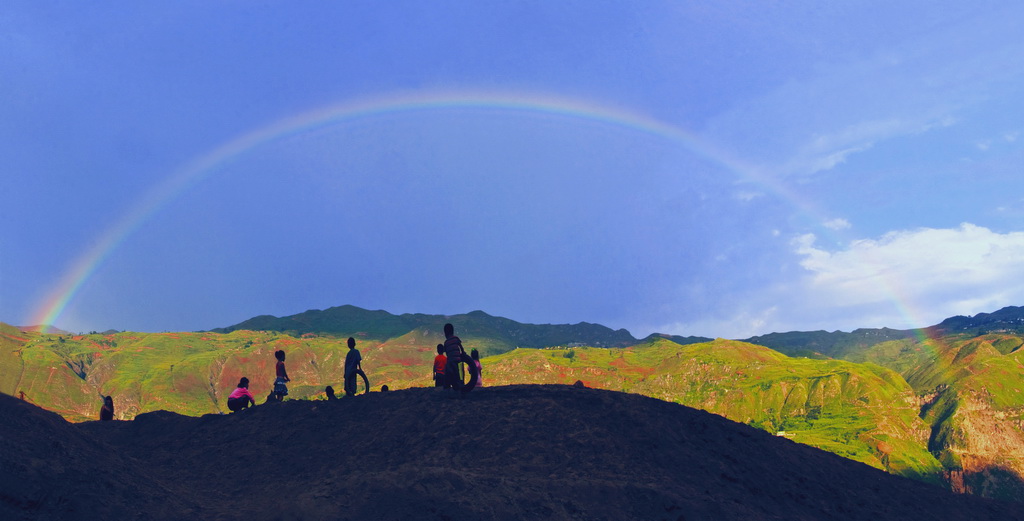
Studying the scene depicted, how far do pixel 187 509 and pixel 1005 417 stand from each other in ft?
776

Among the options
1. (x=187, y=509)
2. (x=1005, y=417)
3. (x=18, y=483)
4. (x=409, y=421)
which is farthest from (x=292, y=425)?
(x=1005, y=417)

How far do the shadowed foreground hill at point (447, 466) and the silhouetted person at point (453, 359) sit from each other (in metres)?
0.70

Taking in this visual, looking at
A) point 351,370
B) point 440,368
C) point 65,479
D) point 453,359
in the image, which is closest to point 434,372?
point 440,368

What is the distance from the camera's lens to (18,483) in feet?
49.3

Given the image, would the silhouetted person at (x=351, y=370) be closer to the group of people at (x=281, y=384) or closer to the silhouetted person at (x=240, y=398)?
the group of people at (x=281, y=384)

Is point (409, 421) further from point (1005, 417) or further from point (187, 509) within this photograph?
point (1005, 417)

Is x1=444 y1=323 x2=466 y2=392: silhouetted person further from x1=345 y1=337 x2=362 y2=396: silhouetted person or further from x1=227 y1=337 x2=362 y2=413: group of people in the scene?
x1=345 y1=337 x2=362 y2=396: silhouetted person

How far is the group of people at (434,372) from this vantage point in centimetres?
2348

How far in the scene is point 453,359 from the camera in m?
23.6

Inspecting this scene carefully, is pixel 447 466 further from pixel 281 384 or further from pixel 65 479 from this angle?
pixel 281 384

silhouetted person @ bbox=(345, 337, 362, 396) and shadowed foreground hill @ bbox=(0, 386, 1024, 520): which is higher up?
silhouetted person @ bbox=(345, 337, 362, 396)

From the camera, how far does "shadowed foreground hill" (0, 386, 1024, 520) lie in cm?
1614

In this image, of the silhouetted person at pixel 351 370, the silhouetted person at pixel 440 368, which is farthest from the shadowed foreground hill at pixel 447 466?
the silhouetted person at pixel 351 370

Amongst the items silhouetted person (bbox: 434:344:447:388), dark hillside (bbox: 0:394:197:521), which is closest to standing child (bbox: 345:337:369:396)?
silhouetted person (bbox: 434:344:447:388)
